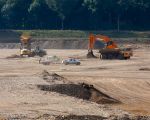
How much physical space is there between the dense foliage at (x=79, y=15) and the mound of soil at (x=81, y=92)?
8961cm

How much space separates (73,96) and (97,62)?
36.9 m

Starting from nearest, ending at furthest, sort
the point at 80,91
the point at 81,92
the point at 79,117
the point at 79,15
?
the point at 79,117 → the point at 81,92 → the point at 80,91 → the point at 79,15

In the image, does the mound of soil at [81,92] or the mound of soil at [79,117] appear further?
the mound of soil at [81,92]

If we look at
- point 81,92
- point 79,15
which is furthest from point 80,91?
point 79,15

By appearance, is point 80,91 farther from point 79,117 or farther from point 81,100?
point 79,117

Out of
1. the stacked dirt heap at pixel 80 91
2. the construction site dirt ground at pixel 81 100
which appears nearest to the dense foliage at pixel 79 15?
the construction site dirt ground at pixel 81 100

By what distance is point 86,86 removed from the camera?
43.0 meters

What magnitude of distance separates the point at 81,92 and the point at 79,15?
310 feet

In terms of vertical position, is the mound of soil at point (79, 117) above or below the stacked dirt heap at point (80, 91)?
above

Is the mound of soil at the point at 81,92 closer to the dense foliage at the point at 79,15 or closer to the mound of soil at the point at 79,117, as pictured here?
the mound of soil at the point at 79,117

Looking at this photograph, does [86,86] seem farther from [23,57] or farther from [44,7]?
[44,7]

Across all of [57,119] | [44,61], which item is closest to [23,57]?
[44,61]

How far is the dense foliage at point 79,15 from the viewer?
436 feet

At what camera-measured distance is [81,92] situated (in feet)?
135
